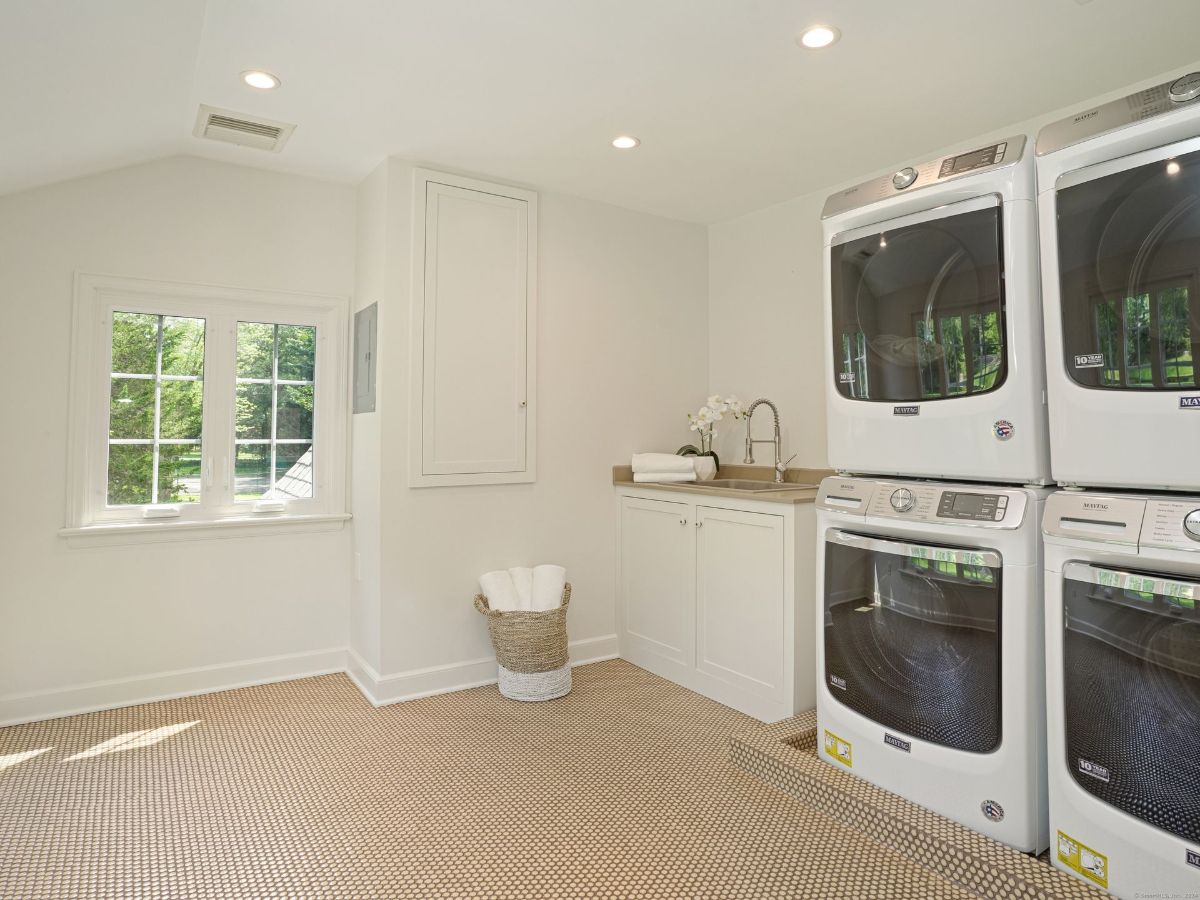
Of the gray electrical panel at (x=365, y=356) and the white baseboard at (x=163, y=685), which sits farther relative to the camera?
the gray electrical panel at (x=365, y=356)

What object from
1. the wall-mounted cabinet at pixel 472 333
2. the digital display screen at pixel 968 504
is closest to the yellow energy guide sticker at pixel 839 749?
the digital display screen at pixel 968 504

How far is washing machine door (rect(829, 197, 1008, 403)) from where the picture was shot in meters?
1.92

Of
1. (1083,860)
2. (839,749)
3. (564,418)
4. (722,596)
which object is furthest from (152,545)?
A: (1083,860)

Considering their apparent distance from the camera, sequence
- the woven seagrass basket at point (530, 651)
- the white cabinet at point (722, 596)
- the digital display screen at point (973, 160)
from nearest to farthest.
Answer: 1. the digital display screen at point (973, 160)
2. the white cabinet at point (722, 596)
3. the woven seagrass basket at point (530, 651)

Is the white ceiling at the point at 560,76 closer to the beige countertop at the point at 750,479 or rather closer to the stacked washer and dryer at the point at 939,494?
the stacked washer and dryer at the point at 939,494

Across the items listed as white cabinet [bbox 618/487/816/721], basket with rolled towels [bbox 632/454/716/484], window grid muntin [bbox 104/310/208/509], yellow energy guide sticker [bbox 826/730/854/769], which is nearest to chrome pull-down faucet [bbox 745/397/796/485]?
basket with rolled towels [bbox 632/454/716/484]

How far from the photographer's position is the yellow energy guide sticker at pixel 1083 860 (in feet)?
5.33

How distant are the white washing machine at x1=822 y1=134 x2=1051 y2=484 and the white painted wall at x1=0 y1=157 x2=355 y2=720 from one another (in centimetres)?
240

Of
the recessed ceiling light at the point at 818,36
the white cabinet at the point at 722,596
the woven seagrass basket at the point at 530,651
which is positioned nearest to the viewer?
the recessed ceiling light at the point at 818,36

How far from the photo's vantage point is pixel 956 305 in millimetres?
1992

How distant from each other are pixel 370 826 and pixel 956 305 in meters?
2.22

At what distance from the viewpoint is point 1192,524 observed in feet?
4.91

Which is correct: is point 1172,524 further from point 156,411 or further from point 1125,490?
point 156,411

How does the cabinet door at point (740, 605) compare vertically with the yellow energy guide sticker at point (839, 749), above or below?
above
